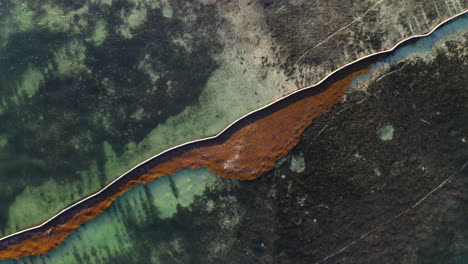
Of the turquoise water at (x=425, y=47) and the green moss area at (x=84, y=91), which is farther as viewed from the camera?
the green moss area at (x=84, y=91)

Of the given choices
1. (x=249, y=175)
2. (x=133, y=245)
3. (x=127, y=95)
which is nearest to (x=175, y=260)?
(x=133, y=245)

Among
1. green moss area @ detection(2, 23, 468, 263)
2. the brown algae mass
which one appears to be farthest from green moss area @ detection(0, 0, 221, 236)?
green moss area @ detection(2, 23, 468, 263)

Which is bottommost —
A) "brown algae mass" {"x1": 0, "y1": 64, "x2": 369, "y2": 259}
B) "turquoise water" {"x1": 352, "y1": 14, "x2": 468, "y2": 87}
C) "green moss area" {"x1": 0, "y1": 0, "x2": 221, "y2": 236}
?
"brown algae mass" {"x1": 0, "y1": 64, "x2": 369, "y2": 259}

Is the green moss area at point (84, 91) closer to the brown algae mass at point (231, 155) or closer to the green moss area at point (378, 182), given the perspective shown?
the brown algae mass at point (231, 155)

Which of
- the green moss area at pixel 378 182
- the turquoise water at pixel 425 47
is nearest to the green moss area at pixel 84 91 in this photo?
the green moss area at pixel 378 182

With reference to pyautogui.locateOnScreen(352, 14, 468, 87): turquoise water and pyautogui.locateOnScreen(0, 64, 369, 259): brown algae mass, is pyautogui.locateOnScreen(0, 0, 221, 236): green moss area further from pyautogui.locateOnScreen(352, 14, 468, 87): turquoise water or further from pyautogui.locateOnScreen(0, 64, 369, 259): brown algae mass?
pyautogui.locateOnScreen(352, 14, 468, 87): turquoise water

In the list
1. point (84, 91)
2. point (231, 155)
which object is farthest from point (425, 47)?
point (84, 91)

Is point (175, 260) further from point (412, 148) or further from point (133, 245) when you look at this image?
point (412, 148)

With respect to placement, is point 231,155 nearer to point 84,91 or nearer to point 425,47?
point 84,91
